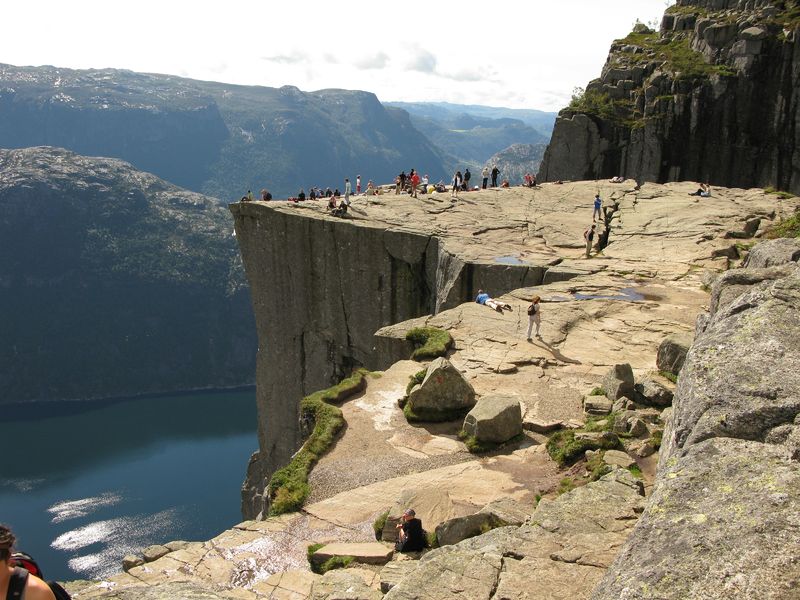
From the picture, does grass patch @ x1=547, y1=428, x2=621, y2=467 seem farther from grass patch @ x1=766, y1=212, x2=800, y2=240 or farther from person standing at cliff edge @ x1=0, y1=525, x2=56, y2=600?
grass patch @ x1=766, y1=212, x2=800, y2=240

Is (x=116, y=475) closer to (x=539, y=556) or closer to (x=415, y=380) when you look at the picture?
(x=415, y=380)

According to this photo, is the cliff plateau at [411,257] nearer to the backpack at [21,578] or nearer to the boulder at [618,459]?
the boulder at [618,459]

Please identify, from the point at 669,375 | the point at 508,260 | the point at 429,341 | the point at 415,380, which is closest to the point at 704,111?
the point at 508,260

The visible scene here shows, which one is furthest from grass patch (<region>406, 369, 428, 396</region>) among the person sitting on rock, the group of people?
the person sitting on rock

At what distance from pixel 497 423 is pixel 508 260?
17.3 metres

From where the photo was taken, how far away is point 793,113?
55.9m

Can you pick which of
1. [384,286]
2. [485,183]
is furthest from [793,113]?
[384,286]

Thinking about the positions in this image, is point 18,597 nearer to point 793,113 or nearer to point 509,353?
point 509,353

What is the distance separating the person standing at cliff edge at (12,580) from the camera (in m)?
7.11

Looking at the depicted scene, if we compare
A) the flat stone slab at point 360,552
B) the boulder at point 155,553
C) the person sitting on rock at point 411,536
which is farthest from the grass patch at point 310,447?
the person sitting on rock at point 411,536

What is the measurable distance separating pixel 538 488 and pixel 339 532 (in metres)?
4.46

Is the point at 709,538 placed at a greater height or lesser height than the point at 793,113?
lesser

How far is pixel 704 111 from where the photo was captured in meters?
59.2

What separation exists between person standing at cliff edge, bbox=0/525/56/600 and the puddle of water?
93.1 ft
